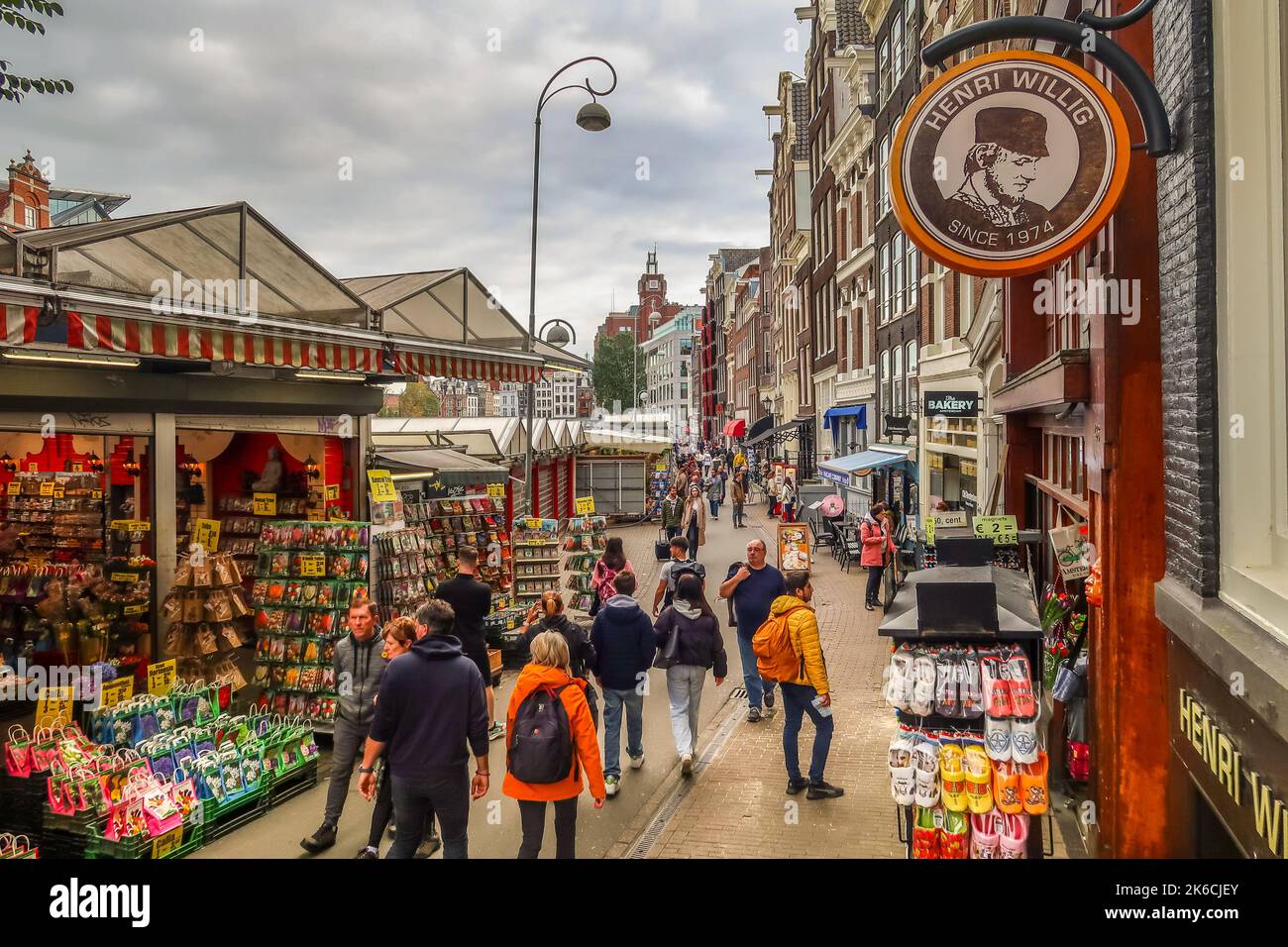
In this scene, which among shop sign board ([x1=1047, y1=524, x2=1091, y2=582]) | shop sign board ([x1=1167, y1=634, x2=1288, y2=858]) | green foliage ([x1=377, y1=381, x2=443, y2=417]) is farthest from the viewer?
green foliage ([x1=377, y1=381, x2=443, y2=417])

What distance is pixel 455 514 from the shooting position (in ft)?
38.2

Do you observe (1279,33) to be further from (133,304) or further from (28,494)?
(28,494)

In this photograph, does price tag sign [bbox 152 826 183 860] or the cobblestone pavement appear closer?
price tag sign [bbox 152 826 183 860]

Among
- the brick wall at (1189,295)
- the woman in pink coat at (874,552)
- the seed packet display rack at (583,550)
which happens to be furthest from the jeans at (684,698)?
the woman in pink coat at (874,552)

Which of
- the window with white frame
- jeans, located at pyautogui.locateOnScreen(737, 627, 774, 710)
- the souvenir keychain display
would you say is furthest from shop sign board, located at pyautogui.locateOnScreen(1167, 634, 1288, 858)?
the souvenir keychain display

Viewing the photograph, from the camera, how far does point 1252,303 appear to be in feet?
11.9

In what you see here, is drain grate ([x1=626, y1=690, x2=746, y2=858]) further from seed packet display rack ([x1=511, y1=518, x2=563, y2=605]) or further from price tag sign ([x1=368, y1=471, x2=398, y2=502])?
price tag sign ([x1=368, y1=471, x2=398, y2=502])

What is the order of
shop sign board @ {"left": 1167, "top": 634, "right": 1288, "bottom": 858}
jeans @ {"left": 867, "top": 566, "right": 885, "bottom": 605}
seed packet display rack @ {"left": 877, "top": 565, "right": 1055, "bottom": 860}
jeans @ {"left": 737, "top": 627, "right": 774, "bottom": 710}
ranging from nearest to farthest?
shop sign board @ {"left": 1167, "top": 634, "right": 1288, "bottom": 858}
seed packet display rack @ {"left": 877, "top": 565, "right": 1055, "bottom": 860}
jeans @ {"left": 737, "top": 627, "right": 774, "bottom": 710}
jeans @ {"left": 867, "top": 566, "right": 885, "bottom": 605}

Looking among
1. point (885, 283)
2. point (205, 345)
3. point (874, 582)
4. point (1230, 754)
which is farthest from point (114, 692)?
point (885, 283)

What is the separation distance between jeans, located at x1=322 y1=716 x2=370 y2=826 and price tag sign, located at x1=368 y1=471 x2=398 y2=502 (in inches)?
151

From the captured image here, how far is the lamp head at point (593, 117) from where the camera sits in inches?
499

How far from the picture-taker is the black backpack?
495 centimetres
